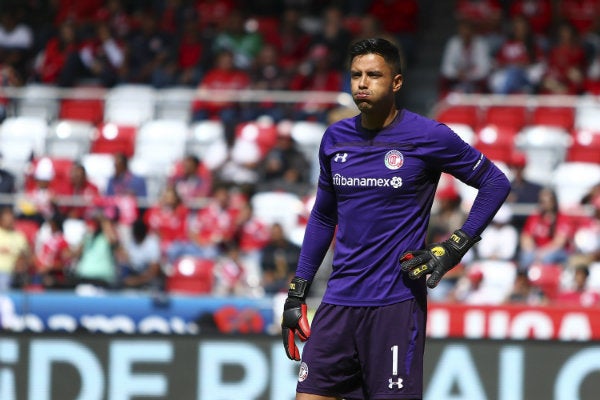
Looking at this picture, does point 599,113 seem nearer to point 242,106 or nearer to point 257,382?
point 242,106

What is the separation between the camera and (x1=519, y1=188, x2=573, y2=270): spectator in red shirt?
10445 millimetres

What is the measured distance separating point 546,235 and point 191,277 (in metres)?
3.00

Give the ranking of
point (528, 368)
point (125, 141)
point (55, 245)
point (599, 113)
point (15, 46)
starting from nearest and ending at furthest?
point (528, 368) < point (55, 245) < point (599, 113) < point (125, 141) < point (15, 46)

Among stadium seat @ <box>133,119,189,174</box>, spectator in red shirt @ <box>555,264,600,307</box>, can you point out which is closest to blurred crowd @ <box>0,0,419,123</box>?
stadium seat @ <box>133,119,189,174</box>

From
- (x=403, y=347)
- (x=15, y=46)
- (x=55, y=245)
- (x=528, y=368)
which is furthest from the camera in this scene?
(x=15, y=46)

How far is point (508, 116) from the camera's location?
490 inches

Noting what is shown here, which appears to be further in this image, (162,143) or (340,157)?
(162,143)

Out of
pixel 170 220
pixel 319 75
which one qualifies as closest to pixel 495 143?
pixel 319 75

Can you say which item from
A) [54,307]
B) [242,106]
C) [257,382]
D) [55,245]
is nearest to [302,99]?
[242,106]

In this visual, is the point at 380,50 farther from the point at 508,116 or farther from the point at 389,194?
the point at 508,116

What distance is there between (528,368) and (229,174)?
5.49 metres

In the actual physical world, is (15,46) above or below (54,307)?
above

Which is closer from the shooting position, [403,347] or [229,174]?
[403,347]

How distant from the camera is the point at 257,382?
7137mm
